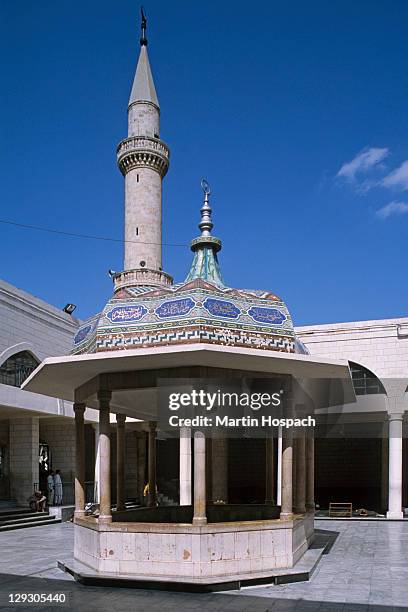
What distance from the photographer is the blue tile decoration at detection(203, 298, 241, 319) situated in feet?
30.9

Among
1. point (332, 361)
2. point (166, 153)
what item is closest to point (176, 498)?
→ point (166, 153)

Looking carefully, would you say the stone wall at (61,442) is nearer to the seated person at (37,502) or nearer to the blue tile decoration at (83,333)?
the seated person at (37,502)

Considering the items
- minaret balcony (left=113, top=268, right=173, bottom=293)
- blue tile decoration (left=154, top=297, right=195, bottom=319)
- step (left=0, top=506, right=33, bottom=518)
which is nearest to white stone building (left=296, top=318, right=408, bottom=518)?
minaret balcony (left=113, top=268, right=173, bottom=293)

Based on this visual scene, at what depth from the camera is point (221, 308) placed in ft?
31.3

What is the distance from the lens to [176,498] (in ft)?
80.4

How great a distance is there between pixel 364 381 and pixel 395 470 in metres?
2.94

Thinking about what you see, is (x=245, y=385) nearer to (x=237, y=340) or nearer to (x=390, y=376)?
(x=237, y=340)

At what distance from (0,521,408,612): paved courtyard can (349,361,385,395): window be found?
26.6ft

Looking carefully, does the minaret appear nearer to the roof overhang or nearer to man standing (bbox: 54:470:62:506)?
man standing (bbox: 54:470:62:506)

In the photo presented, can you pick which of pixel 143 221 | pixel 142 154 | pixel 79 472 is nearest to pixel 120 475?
pixel 79 472

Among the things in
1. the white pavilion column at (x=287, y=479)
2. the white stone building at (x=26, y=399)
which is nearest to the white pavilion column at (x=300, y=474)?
the white pavilion column at (x=287, y=479)

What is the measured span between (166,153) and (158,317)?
65.8 ft

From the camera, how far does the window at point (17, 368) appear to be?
60.9ft

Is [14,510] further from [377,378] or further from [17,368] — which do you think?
[377,378]
